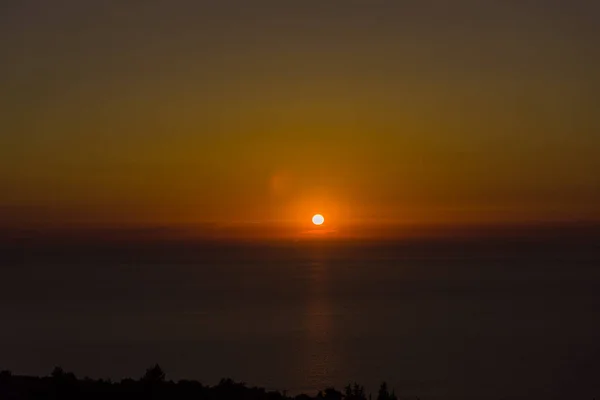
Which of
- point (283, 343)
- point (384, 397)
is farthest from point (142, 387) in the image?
point (283, 343)

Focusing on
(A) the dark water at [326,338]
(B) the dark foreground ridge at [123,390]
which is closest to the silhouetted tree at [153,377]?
(B) the dark foreground ridge at [123,390]

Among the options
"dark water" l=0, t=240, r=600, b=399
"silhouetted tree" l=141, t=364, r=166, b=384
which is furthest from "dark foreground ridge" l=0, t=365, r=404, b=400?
"dark water" l=0, t=240, r=600, b=399

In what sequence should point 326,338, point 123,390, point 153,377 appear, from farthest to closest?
1. point 326,338
2. point 153,377
3. point 123,390

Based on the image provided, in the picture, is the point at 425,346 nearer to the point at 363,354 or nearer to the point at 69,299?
the point at 363,354

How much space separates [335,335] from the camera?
70125mm

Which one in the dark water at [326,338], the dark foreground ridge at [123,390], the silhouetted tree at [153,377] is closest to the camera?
the dark foreground ridge at [123,390]

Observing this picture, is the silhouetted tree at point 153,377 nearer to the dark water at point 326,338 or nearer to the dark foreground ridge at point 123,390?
the dark foreground ridge at point 123,390

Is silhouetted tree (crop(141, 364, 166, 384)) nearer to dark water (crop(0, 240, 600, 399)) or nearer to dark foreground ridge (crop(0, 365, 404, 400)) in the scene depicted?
dark foreground ridge (crop(0, 365, 404, 400))

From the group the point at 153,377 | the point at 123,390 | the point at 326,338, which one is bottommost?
Result: the point at 123,390

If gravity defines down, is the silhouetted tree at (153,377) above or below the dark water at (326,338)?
below

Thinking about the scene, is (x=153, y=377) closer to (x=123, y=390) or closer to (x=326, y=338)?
(x=123, y=390)

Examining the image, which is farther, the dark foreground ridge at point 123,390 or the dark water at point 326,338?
the dark water at point 326,338

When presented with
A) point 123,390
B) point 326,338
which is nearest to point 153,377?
point 123,390

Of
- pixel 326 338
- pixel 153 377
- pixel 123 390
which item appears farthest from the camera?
pixel 326 338
